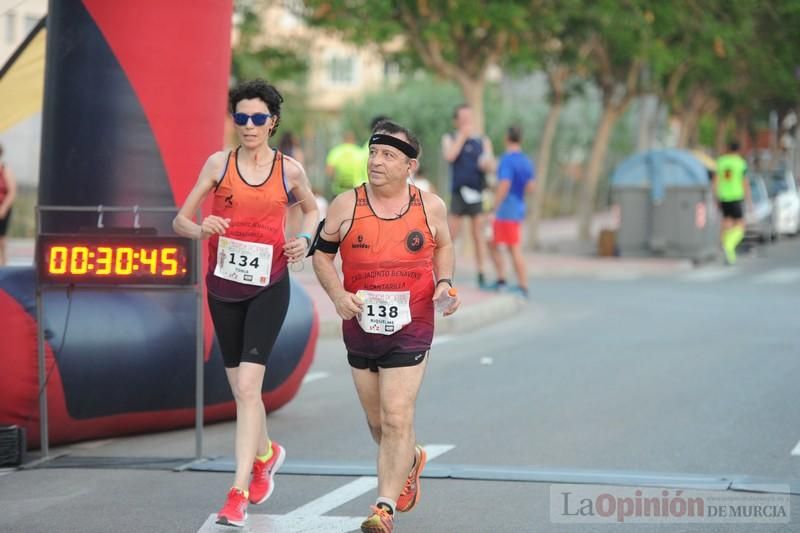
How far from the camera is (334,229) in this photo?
268 inches

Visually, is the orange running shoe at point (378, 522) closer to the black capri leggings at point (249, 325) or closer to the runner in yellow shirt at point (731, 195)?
the black capri leggings at point (249, 325)

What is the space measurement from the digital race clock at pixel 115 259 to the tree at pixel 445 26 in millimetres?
17279

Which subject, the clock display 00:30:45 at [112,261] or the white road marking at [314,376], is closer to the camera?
the clock display 00:30:45 at [112,261]

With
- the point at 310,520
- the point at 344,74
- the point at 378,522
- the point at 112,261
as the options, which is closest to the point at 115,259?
the point at 112,261

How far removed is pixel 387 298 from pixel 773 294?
47.8 ft

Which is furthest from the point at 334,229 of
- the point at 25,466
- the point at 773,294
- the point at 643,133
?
the point at 643,133

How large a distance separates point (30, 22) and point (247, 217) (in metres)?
5.02

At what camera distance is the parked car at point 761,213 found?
34.7 meters

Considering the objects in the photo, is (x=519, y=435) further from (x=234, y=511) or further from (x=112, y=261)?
(x=234, y=511)

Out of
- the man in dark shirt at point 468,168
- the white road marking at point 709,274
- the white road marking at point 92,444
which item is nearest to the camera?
the white road marking at point 92,444

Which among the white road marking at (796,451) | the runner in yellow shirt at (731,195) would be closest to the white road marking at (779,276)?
the runner in yellow shirt at (731,195)

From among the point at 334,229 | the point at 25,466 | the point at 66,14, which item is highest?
the point at 66,14

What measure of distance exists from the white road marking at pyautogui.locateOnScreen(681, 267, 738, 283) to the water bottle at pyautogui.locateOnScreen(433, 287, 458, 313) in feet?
55.5

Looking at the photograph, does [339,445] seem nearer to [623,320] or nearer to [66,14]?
[66,14]
